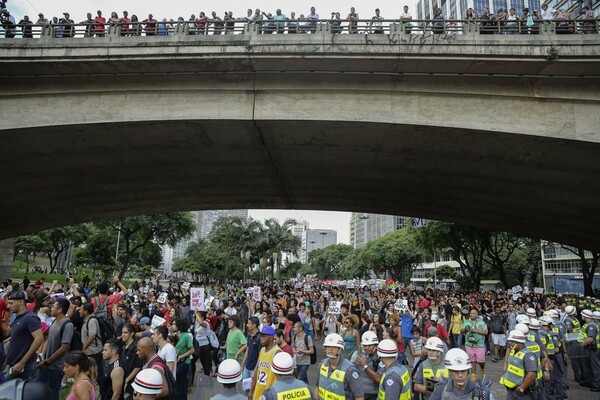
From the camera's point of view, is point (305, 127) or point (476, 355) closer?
point (476, 355)

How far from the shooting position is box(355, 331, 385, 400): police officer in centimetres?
651

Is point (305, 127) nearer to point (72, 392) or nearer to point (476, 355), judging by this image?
point (476, 355)

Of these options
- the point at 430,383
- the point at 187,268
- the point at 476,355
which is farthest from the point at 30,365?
the point at 187,268

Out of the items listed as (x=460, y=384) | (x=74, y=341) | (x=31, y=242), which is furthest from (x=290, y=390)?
(x=31, y=242)

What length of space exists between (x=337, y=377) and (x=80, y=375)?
2980mm

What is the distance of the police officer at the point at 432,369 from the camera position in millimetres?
6293

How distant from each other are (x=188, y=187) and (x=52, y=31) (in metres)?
10.8

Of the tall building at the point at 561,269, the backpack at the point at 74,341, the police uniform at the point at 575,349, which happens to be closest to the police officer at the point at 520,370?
the police uniform at the point at 575,349

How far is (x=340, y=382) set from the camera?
18.0 feet

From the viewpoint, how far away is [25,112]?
48.3 feet

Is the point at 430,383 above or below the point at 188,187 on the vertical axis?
below

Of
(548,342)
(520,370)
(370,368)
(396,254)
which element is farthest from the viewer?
(396,254)

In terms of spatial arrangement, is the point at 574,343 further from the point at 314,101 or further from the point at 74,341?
the point at 74,341

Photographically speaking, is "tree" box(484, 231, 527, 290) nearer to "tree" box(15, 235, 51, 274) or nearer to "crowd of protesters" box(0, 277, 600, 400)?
"crowd of protesters" box(0, 277, 600, 400)
